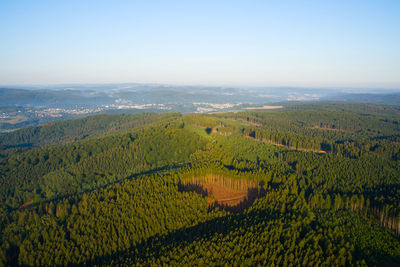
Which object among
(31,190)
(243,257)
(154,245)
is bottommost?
(31,190)

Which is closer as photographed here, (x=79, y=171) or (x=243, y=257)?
(x=243, y=257)

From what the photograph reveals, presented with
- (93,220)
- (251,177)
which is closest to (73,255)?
(93,220)

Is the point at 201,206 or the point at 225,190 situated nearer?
the point at 201,206

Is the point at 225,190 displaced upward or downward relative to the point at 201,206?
downward

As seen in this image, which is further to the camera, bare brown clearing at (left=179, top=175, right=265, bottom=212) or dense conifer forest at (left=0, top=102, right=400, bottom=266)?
bare brown clearing at (left=179, top=175, right=265, bottom=212)

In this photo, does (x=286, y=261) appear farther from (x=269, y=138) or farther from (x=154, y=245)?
(x=269, y=138)

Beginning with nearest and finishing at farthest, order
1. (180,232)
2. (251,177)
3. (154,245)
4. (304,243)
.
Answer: (304,243) → (154,245) → (180,232) → (251,177)

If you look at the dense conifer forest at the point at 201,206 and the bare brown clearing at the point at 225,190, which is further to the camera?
the bare brown clearing at the point at 225,190

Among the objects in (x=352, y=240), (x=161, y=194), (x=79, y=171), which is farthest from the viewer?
(x=79, y=171)
